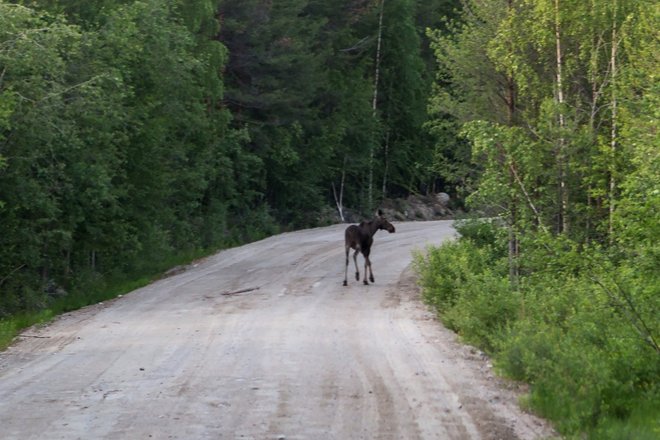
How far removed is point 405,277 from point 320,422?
608 inches

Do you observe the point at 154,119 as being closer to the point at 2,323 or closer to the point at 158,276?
the point at 158,276

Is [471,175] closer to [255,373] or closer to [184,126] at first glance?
[184,126]

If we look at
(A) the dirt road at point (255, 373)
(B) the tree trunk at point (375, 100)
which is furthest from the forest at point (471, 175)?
(B) the tree trunk at point (375, 100)

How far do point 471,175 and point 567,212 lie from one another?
947 cm

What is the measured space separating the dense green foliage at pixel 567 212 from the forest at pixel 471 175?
0.14 feet

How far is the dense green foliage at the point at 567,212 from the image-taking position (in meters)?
11.0

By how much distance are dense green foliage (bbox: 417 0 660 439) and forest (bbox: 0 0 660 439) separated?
4 centimetres

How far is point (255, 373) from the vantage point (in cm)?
1264

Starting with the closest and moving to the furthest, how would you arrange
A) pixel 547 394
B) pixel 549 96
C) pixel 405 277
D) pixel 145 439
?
pixel 145 439 → pixel 547 394 → pixel 549 96 → pixel 405 277

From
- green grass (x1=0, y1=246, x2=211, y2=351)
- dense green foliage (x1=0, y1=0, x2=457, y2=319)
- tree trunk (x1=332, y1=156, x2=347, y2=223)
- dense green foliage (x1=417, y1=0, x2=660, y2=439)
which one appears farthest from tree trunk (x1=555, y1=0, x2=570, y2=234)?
tree trunk (x1=332, y1=156, x2=347, y2=223)

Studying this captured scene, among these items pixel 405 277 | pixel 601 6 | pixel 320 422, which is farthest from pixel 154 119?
pixel 320 422

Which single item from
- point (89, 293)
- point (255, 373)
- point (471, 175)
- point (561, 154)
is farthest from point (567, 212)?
point (89, 293)

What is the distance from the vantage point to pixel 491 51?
2019 centimetres

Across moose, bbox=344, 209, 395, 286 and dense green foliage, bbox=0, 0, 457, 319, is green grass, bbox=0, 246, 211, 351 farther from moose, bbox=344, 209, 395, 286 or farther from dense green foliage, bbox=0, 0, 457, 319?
moose, bbox=344, 209, 395, 286
